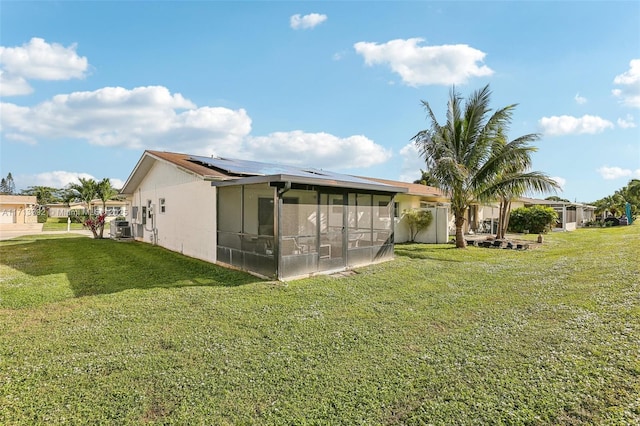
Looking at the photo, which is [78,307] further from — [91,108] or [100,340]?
[91,108]

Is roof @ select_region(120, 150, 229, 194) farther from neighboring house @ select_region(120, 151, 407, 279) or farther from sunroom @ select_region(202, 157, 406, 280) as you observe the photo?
sunroom @ select_region(202, 157, 406, 280)

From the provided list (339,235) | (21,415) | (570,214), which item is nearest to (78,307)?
(21,415)

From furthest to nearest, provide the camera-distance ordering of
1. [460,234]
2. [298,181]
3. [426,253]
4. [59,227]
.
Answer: [59,227] → [460,234] → [426,253] → [298,181]

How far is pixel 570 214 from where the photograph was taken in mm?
28328

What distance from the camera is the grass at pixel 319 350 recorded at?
10.4 feet

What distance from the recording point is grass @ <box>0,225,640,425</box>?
3168mm

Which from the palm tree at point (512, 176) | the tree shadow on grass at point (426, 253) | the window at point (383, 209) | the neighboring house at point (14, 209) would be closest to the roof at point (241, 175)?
the window at point (383, 209)

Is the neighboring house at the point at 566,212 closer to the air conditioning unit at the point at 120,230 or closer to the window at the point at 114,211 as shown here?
the air conditioning unit at the point at 120,230

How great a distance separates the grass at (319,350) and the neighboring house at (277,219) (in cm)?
101

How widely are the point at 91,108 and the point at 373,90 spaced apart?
1305 cm

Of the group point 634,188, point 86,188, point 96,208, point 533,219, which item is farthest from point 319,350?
point 96,208

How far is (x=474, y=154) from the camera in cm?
1479

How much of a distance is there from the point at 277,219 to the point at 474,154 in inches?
425

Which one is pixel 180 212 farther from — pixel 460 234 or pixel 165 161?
pixel 460 234
